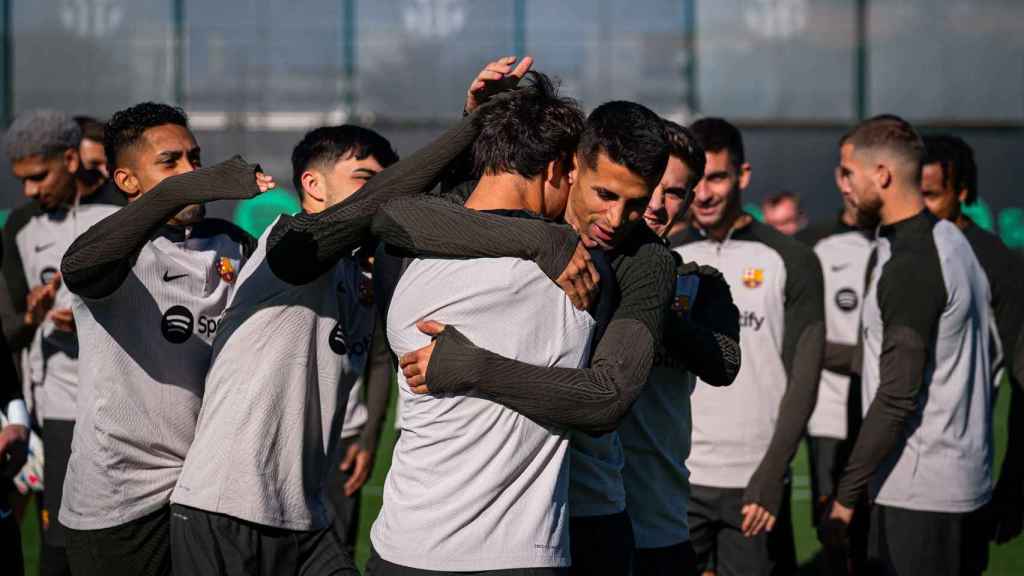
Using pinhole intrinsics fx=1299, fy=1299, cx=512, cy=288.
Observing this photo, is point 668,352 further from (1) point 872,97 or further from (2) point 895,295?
(1) point 872,97

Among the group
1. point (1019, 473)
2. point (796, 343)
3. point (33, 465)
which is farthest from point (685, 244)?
point (33, 465)

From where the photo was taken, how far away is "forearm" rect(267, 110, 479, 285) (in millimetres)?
3158

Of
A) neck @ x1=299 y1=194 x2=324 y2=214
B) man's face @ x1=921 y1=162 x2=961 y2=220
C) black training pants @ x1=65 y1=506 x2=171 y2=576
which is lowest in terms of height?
black training pants @ x1=65 y1=506 x2=171 y2=576

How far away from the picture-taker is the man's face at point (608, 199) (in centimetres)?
315

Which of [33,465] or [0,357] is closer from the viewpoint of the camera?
[0,357]

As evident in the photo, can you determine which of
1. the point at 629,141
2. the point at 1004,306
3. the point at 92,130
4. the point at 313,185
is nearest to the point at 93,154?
the point at 92,130

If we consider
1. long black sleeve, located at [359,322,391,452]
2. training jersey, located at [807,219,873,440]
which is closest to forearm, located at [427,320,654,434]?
long black sleeve, located at [359,322,391,452]

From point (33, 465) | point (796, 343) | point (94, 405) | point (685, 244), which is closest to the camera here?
point (94, 405)

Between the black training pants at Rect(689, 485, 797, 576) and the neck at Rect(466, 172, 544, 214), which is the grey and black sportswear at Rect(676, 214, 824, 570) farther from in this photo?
the neck at Rect(466, 172, 544, 214)

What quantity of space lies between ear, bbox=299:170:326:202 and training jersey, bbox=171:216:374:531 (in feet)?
1.12

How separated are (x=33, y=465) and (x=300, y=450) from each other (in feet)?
8.85

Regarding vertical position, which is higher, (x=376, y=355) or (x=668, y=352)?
(x=668, y=352)

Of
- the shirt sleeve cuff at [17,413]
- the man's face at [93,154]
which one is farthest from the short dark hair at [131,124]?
the man's face at [93,154]

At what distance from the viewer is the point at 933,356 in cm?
448
